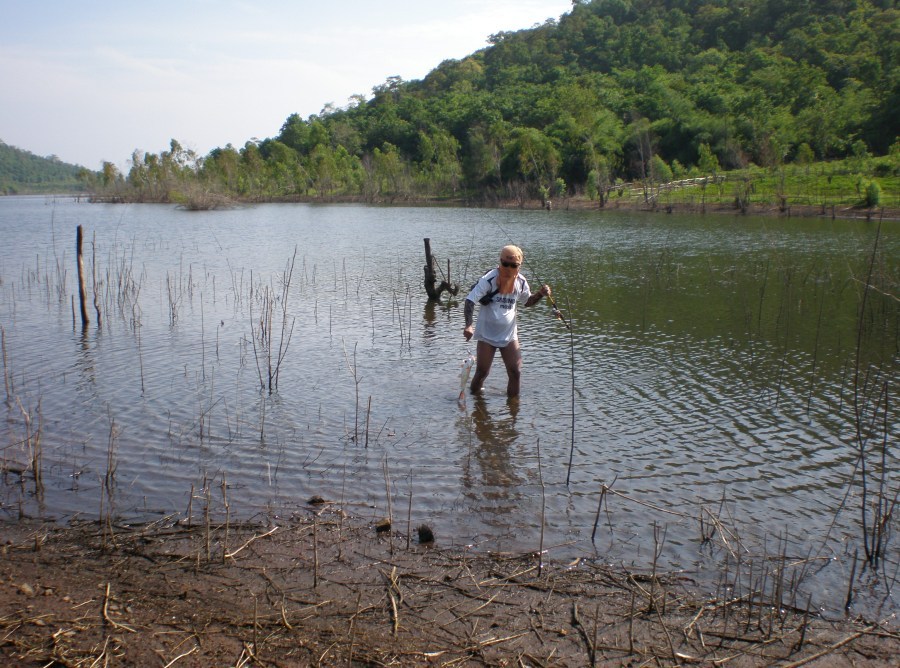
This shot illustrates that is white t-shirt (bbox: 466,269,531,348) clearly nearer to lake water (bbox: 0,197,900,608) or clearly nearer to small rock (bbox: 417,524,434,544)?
lake water (bbox: 0,197,900,608)

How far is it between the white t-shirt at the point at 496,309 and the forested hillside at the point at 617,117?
97.9ft

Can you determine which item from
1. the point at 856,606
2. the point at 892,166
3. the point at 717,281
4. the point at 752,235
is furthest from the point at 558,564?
the point at 892,166

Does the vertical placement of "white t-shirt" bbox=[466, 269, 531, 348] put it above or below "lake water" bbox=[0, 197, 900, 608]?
above

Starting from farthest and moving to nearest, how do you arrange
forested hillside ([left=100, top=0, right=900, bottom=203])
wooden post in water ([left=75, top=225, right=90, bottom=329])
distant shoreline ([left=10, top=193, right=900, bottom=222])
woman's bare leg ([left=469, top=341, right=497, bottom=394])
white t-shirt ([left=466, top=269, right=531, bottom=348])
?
forested hillside ([left=100, top=0, right=900, bottom=203]), distant shoreline ([left=10, top=193, right=900, bottom=222]), wooden post in water ([left=75, top=225, right=90, bottom=329]), woman's bare leg ([left=469, top=341, right=497, bottom=394]), white t-shirt ([left=466, top=269, right=531, bottom=348])

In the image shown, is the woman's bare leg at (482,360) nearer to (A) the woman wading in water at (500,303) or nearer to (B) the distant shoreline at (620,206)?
(A) the woman wading in water at (500,303)

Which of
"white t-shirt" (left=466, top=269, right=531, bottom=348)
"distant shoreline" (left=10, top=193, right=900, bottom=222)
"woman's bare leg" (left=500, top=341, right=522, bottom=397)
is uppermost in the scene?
"distant shoreline" (left=10, top=193, right=900, bottom=222)

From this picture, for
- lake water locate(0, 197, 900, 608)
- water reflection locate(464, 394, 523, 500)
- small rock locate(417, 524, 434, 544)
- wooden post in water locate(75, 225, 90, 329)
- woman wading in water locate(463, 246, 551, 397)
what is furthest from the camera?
wooden post in water locate(75, 225, 90, 329)

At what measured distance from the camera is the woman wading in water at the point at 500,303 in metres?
8.60

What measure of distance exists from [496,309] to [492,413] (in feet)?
4.74

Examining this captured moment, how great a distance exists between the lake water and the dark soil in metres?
0.49

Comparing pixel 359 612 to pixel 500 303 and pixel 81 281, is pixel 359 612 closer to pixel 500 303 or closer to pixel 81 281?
pixel 500 303

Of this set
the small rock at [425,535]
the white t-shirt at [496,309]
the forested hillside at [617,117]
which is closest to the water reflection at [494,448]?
the white t-shirt at [496,309]

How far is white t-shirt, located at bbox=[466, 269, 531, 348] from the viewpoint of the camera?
877 centimetres

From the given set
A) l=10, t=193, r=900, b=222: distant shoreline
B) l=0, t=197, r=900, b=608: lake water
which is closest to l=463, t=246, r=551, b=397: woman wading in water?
l=0, t=197, r=900, b=608: lake water
